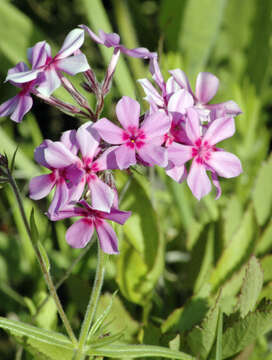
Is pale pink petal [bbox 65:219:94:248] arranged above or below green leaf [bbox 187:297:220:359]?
above

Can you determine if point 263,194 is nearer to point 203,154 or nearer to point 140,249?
point 140,249

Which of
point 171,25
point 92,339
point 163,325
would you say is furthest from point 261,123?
point 92,339

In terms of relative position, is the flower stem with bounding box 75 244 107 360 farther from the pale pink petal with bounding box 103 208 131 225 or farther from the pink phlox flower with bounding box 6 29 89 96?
the pink phlox flower with bounding box 6 29 89 96

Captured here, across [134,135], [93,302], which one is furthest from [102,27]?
[93,302]

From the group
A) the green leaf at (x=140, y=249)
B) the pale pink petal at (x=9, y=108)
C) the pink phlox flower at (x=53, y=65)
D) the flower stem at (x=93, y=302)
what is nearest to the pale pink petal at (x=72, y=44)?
the pink phlox flower at (x=53, y=65)

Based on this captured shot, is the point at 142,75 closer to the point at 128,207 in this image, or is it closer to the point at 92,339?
the point at 128,207

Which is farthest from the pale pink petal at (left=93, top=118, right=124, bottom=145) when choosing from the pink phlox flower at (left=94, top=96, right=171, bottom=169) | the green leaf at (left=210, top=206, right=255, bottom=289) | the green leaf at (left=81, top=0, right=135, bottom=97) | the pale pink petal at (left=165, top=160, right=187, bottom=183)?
the green leaf at (left=81, top=0, right=135, bottom=97)
